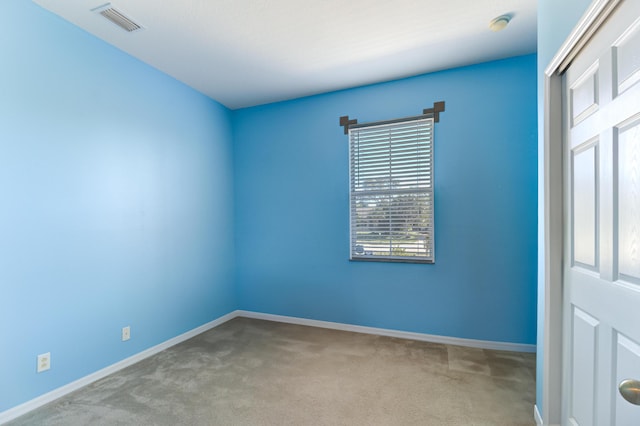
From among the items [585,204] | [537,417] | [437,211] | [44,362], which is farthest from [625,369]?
[44,362]

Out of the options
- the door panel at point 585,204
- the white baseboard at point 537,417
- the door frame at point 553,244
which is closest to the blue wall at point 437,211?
the white baseboard at point 537,417

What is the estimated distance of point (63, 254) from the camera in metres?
2.23

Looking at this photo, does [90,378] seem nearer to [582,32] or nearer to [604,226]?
[604,226]

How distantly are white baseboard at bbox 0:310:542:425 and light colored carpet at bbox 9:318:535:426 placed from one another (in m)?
0.07

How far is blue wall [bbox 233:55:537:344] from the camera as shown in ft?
9.30

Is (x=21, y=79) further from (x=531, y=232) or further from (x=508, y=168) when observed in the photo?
(x=531, y=232)

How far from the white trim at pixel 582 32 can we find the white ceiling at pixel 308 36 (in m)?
0.95

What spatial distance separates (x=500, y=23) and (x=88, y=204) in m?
3.56

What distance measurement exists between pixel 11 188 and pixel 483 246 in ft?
12.6

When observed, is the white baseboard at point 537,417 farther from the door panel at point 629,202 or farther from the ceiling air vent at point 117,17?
the ceiling air vent at point 117,17

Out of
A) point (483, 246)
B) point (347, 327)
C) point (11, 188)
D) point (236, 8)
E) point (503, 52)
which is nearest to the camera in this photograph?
point (11, 188)

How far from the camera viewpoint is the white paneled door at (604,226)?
101 cm

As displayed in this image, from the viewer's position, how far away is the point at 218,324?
372cm

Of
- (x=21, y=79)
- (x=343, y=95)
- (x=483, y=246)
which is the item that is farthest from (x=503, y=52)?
(x=21, y=79)
